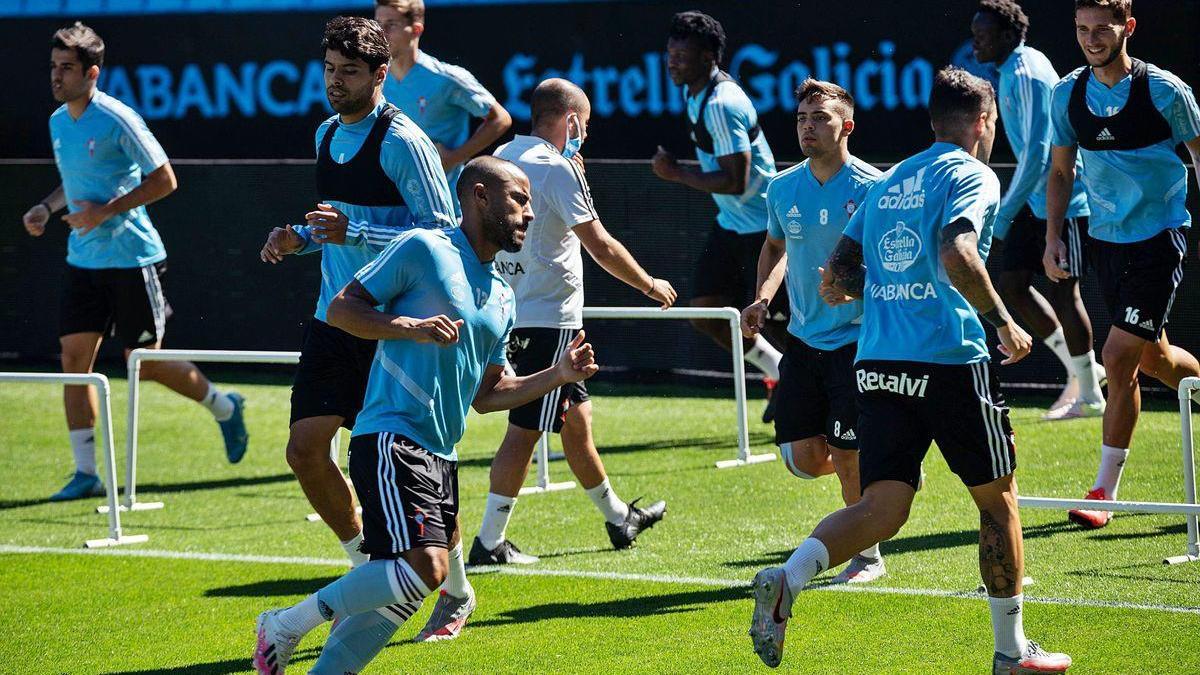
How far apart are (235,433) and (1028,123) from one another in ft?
16.9

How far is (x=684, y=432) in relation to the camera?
11102 mm

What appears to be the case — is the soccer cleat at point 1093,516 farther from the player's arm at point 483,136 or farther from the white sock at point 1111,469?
the player's arm at point 483,136

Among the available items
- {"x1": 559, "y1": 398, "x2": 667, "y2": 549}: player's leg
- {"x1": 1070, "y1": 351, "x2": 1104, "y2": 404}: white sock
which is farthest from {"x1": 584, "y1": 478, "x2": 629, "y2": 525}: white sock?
{"x1": 1070, "y1": 351, "x2": 1104, "y2": 404}: white sock

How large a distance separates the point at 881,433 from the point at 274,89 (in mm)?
10224

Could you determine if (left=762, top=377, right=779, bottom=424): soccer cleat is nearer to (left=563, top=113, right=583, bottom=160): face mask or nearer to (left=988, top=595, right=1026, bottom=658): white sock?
(left=563, top=113, right=583, bottom=160): face mask

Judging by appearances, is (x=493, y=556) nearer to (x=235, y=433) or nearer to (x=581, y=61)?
(x=235, y=433)

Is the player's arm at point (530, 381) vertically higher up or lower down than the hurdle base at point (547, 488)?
higher up

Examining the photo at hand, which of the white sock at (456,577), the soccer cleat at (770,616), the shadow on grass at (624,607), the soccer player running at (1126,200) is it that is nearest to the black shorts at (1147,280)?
the soccer player running at (1126,200)

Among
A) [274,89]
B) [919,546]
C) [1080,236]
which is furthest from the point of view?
[274,89]

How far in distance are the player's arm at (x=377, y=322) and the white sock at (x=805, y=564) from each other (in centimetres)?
135

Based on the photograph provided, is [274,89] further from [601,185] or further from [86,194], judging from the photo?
[86,194]

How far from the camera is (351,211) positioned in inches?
254

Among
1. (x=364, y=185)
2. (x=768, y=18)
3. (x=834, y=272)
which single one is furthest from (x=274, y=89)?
(x=834, y=272)

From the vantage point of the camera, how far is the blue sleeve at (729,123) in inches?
393
